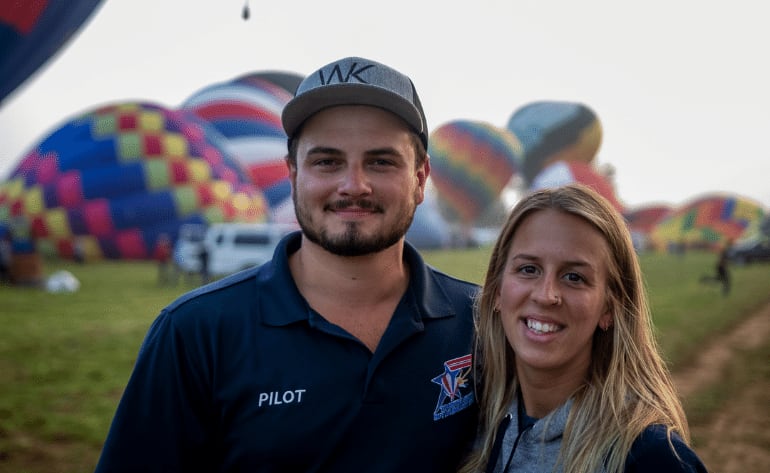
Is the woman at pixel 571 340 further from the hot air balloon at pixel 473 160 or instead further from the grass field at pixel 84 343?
the hot air balloon at pixel 473 160

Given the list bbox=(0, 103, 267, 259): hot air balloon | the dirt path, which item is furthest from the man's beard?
bbox=(0, 103, 267, 259): hot air balloon

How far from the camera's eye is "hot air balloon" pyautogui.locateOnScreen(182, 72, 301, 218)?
19688mm

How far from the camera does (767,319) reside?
10.7 meters

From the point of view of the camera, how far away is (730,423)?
5.03 metres

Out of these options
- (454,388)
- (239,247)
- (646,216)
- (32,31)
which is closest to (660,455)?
(454,388)

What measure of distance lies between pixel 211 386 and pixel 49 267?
15453mm

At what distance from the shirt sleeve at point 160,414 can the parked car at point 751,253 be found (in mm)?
24975

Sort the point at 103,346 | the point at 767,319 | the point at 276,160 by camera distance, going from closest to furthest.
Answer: the point at 103,346 → the point at 767,319 → the point at 276,160

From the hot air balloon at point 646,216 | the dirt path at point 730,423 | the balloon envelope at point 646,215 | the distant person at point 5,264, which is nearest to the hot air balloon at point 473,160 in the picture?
the distant person at point 5,264

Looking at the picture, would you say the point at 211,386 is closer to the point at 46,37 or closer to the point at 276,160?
the point at 46,37

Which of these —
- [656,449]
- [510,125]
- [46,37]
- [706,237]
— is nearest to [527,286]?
[656,449]

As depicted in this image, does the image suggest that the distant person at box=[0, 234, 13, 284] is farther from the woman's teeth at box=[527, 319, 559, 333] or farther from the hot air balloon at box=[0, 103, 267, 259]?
the woman's teeth at box=[527, 319, 559, 333]

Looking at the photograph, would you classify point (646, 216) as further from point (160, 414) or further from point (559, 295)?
point (160, 414)

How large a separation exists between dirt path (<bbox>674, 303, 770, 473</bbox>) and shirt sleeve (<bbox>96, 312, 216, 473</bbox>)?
361cm
